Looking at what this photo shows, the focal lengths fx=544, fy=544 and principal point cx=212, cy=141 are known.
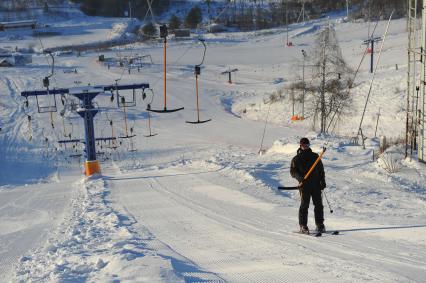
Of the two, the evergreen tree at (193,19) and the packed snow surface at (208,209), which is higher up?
the evergreen tree at (193,19)

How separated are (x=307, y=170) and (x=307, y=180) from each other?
6.0 inches

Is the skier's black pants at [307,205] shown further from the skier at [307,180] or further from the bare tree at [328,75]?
the bare tree at [328,75]

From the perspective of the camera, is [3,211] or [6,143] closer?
[3,211]

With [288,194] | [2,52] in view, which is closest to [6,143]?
[288,194]

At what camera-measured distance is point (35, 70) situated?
59.1 metres

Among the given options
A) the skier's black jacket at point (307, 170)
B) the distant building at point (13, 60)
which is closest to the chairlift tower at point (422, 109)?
the skier's black jacket at point (307, 170)

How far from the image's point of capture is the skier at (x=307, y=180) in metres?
8.25

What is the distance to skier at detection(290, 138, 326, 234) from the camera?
27.1ft

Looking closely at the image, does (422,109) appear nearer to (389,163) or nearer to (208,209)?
(389,163)

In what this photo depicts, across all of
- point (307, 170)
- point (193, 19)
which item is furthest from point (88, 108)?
point (193, 19)

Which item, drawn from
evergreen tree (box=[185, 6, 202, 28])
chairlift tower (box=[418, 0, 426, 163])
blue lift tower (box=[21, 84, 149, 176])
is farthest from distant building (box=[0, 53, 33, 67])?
chairlift tower (box=[418, 0, 426, 163])

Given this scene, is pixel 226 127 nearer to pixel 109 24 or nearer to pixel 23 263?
pixel 23 263

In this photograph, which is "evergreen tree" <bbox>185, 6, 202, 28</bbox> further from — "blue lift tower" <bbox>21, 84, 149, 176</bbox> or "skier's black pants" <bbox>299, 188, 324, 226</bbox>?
"skier's black pants" <bbox>299, 188, 324, 226</bbox>

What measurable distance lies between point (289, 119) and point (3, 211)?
28014 mm
